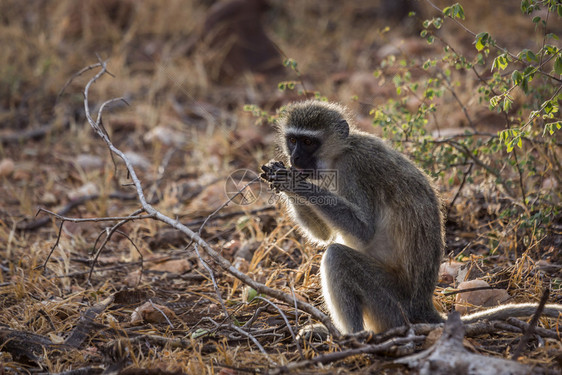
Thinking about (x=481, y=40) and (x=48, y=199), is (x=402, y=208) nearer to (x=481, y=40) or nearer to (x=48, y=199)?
(x=481, y=40)

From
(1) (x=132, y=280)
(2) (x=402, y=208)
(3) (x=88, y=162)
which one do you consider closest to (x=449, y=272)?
(2) (x=402, y=208)

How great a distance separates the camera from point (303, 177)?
3.57 metres

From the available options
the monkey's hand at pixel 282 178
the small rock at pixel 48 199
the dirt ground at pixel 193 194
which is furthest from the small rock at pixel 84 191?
the monkey's hand at pixel 282 178

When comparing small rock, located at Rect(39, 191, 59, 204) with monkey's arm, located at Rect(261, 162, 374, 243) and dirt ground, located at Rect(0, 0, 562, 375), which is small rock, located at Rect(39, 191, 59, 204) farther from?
monkey's arm, located at Rect(261, 162, 374, 243)

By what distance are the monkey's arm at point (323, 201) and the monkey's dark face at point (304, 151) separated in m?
0.27

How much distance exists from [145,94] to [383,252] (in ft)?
18.2

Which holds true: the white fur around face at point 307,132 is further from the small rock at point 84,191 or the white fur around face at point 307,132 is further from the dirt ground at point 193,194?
the small rock at point 84,191

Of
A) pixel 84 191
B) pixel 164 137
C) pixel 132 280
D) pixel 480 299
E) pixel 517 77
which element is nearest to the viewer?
pixel 517 77

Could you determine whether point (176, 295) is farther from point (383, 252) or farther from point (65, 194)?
point (65, 194)

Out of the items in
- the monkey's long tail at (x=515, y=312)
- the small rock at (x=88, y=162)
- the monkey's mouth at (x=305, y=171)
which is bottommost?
the monkey's long tail at (x=515, y=312)

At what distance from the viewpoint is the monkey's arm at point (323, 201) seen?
11.3 ft

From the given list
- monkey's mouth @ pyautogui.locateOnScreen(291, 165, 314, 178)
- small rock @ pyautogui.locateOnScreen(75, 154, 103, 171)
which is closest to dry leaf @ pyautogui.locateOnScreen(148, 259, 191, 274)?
monkey's mouth @ pyautogui.locateOnScreen(291, 165, 314, 178)

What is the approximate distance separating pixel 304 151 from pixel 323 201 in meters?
0.48

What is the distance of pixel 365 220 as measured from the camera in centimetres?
349
